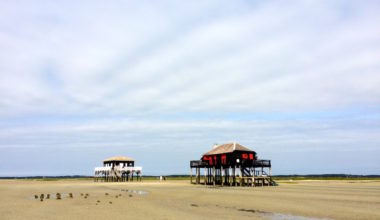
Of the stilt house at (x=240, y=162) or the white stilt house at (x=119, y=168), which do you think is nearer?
the stilt house at (x=240, y=162)

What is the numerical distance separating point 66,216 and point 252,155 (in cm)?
3053

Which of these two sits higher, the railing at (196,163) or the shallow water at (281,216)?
the railing at (196,163)

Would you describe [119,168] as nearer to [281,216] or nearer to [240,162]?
[240,162]

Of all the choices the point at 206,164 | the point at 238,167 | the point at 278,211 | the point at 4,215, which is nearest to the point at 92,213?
the point at 4,215

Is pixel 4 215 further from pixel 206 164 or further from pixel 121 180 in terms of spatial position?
pixel 121 180

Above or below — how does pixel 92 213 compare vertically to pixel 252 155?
below

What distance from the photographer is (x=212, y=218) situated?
48.9ft

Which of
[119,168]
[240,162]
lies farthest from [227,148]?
[119,168]

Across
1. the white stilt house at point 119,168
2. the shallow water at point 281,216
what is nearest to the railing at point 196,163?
the white stilt house at point 119,168

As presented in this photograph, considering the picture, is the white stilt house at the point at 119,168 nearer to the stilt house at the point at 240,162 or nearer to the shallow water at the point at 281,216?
the stilt house at the point at 240,162

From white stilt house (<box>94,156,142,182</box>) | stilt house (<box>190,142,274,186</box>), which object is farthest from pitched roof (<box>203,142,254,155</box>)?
white stilt house (<box>94,156,142,182</box>)

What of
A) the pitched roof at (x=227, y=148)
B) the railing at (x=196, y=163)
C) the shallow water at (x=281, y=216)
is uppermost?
the pitched roof at (x=227, y=148)

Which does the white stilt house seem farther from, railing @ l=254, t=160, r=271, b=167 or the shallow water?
the shallow water

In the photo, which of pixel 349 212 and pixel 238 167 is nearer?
pixel 349 212
